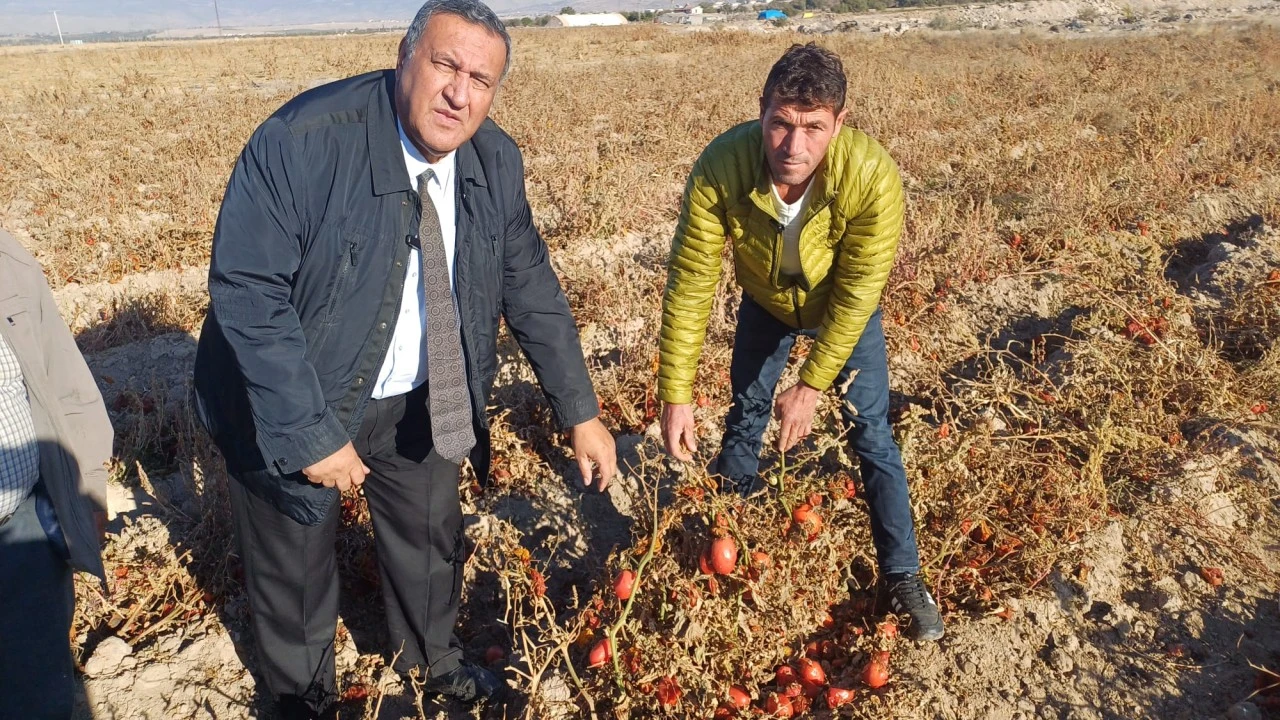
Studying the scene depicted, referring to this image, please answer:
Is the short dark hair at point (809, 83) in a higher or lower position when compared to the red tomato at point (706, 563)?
higher

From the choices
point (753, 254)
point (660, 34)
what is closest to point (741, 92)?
point (753, 254)

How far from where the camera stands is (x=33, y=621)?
1.89 metres

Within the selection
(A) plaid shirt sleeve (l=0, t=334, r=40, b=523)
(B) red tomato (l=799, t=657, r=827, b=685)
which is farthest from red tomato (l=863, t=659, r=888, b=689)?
(A) plaid shirt sleeve (l=0, t=334, r=40, b=523)

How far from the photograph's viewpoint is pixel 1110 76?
12.2 m

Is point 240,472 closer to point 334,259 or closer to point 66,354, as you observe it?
point 66,354

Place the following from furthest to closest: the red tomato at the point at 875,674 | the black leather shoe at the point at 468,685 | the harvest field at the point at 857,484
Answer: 1. the black leather shoe at the point at 468,685
2. the harvest field at the point at 857,484
3. the red tomato at the point at 875,674

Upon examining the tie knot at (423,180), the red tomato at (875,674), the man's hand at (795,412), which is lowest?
the red tomato at (875,674)

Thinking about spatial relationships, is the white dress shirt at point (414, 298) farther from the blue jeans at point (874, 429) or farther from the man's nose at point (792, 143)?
the blue jeans at point (874, 429)

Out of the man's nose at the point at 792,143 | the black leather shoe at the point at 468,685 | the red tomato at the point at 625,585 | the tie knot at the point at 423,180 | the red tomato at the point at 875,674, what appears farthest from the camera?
the black leather shoe at the point at 468,685

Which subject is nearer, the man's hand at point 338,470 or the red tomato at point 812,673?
the man's hand at point 338,470

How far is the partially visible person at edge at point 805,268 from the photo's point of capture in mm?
2139

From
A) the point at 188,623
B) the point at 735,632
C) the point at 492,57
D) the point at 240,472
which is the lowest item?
the point at 188,623

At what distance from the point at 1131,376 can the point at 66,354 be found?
4.04 m

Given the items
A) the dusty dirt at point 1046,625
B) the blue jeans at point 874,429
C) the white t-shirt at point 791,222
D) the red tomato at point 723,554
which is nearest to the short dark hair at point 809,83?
the white t-shirt at point 791,222
